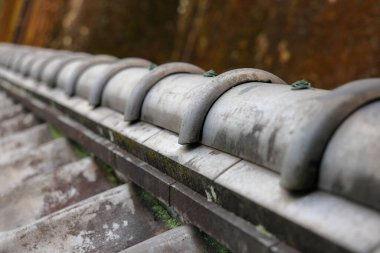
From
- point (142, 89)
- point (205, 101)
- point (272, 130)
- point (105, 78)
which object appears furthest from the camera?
point (105, 78)

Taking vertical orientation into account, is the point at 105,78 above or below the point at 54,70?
above

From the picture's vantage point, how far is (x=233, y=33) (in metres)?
7.45

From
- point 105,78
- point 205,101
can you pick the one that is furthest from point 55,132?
point 205,101

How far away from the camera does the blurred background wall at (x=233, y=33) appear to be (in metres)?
5.41

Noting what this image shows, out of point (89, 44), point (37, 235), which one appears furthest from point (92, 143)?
point (89, 44)

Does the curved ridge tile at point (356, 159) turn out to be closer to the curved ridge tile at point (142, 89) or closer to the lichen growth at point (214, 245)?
the lichen growth at point (214, 245)

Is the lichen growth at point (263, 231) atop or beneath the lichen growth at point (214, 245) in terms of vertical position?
atop

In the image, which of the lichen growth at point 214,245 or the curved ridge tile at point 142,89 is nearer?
the lichen growth at point 214,245

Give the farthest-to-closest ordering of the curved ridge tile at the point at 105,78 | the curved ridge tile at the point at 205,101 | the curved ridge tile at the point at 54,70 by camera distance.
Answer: the curved ridge tile at the point at 54,70
the curved ridge tile at the point at 105,78
the curved ridge tile at the point at 205,101

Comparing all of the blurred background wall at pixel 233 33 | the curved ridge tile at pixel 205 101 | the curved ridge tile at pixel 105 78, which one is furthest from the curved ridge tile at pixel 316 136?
the blurred background wall at pixel 233 33

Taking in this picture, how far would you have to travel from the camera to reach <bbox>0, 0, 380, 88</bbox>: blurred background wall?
5.41 metres

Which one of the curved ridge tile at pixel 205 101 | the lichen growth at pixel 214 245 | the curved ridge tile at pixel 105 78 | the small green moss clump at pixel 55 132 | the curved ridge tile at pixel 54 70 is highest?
the curved ridge tile at pixel 205 101

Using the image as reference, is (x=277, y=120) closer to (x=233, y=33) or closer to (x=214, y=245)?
(x=214, y=245)

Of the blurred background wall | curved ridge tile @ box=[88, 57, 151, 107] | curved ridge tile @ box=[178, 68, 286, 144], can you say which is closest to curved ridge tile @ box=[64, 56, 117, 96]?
curved ridge tile @ box=[88, 57, 151, 107]
